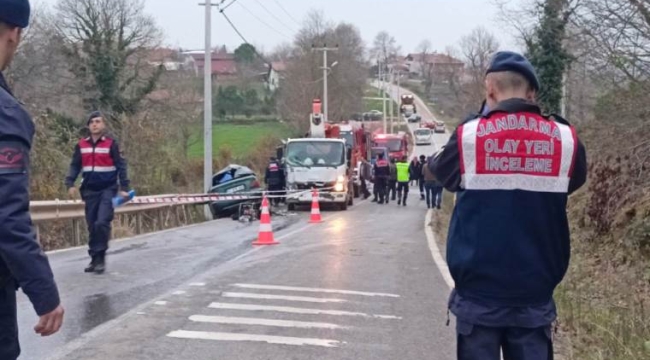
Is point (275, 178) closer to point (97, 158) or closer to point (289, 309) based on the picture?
point (97, 158)

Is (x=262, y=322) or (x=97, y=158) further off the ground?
(x=97, y=158)

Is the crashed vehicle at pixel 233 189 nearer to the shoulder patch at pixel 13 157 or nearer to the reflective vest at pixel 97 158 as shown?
the reflective vest at pixel 97 158

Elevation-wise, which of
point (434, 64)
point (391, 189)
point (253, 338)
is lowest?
point (253, 338)

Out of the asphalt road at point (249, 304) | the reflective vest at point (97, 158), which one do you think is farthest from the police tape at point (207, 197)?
the reflective vest at point (97, 158)

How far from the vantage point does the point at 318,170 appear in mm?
29250

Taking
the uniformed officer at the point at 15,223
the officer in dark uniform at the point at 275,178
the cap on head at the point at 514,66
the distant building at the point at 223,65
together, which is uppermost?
the distant building at the point at 223,65

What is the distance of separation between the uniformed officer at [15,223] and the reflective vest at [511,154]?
71.2 inches

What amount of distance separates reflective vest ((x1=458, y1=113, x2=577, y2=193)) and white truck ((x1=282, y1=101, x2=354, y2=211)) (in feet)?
79.2

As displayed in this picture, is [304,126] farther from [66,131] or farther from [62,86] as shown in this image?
[66,131]

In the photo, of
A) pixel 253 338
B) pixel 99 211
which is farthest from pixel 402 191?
pixel 253 338

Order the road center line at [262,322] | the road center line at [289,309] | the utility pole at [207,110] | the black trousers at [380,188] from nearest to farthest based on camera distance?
the road center line at [262,322] → the road center line at [289,309] → the utility pole at [207,110] → the black trousers at [380,188]

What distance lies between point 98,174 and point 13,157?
23.1 feet

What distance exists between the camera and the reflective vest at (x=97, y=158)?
1020cm

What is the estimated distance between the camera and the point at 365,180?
38.7m
